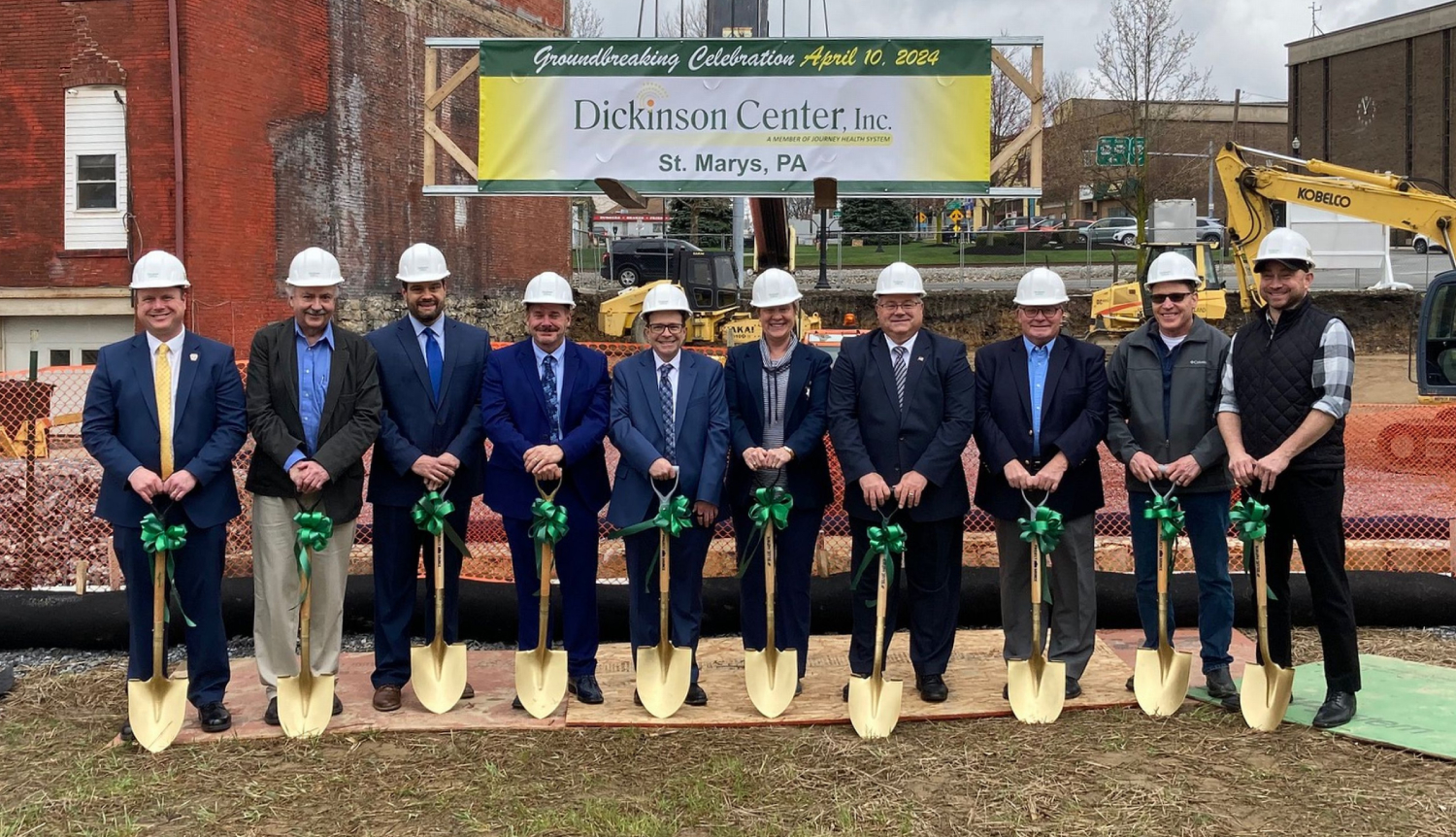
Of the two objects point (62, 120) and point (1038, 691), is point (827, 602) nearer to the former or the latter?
point (1038, 691)

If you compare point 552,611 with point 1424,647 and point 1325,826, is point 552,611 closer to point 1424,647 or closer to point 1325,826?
point 1325,826

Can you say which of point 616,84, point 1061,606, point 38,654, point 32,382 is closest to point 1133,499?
point 1061,606

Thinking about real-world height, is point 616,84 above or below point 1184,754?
above

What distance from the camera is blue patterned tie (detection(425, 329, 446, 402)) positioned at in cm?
613

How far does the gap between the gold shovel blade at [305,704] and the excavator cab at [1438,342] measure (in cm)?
1030

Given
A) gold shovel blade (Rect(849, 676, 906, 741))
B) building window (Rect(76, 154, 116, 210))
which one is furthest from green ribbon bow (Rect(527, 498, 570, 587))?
building window (Rect(76, 154, 116, 210))

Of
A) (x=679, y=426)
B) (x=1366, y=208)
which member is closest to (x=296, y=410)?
(x=679, y=426)

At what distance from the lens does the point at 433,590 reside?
249 inches

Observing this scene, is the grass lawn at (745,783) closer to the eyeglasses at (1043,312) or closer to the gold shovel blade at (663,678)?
the gold shovel blade at (663,678)

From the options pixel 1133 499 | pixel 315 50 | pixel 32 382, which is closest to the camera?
pixel 1133 499

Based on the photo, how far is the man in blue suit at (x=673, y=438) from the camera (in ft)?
19.9

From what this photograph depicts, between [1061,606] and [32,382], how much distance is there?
9.28 meters

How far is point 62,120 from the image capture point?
18453mm

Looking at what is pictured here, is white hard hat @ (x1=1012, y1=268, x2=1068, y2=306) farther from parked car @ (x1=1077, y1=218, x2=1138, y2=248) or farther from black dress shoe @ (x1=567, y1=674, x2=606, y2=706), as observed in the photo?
parked car @ (x1=1077, y1=218, x2=1138, y2=248)
